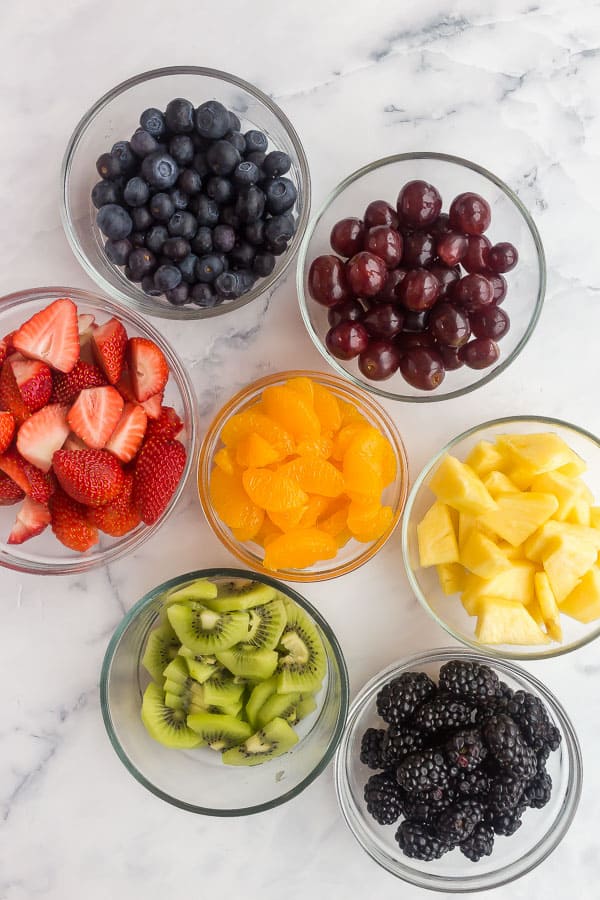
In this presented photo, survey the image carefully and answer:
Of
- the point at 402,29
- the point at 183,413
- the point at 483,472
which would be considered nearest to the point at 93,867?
the point at 183,413

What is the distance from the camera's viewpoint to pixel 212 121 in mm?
1372

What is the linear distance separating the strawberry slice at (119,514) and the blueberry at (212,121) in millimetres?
703

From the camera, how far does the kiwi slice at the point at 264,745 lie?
Answer: 1520mm

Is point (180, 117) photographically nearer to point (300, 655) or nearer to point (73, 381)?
point (73, 381)

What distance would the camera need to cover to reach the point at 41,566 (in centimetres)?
158

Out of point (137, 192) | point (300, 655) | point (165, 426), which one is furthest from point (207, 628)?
point (137, 192)

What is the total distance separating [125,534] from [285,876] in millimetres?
928

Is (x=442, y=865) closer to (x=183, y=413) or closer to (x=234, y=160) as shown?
(x=183, y=413)

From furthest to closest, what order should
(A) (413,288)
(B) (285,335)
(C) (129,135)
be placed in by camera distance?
(B) (285,335)
(C) (129,135)
(A) (413,288)

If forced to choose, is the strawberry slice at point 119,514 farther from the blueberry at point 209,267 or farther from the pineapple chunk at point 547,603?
the pineapple chunk at point 547,603

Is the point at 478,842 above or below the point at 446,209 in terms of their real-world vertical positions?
below

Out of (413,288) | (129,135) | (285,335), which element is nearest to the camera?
(413,288)

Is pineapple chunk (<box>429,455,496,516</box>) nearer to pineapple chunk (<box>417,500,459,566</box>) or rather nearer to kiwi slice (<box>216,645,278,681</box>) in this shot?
pineapple chunk (<box>417,500,459,566</box>)

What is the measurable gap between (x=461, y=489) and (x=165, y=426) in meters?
0.63
